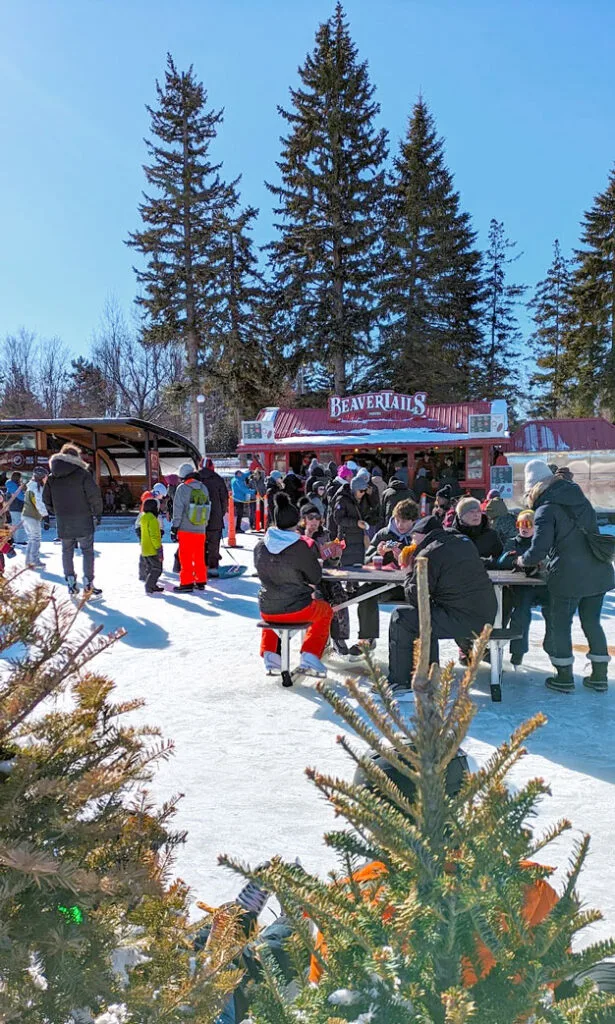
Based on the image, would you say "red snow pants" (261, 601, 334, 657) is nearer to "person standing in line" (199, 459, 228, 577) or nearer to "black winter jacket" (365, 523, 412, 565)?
"black winter jacket" (365, 523, 412, 565)

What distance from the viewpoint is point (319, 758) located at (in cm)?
369

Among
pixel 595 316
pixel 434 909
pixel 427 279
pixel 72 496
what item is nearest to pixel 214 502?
pixel 72 496

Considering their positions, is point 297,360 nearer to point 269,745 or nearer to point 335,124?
point 335,124

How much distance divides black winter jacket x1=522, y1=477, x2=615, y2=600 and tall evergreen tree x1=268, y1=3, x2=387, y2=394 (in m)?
24.9

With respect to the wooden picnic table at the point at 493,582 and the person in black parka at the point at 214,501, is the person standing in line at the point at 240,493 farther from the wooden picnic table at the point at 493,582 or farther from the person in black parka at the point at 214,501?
the wooden picnic table at the point at 493,582

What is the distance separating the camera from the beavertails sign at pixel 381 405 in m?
21.1

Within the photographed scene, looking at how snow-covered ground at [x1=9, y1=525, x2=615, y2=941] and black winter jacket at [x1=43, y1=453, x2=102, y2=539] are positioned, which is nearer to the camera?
snow-covered ground at [x1=9, y1=525, x2=615, y2=941]

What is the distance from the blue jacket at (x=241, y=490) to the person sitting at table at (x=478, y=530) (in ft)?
30.7

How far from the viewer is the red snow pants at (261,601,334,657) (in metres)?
5.01

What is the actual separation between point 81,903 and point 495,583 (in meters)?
4.32

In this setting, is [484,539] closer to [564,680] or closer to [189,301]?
[564,680]

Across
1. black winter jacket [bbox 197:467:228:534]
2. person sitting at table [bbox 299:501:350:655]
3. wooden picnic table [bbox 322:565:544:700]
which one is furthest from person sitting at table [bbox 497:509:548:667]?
black winter jacket [bbox 197:467:228:534]

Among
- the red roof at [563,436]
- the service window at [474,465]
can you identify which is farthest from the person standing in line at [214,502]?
the red roof at [563,436]

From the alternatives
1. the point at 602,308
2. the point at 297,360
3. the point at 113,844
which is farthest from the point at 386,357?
the point at 113,844
